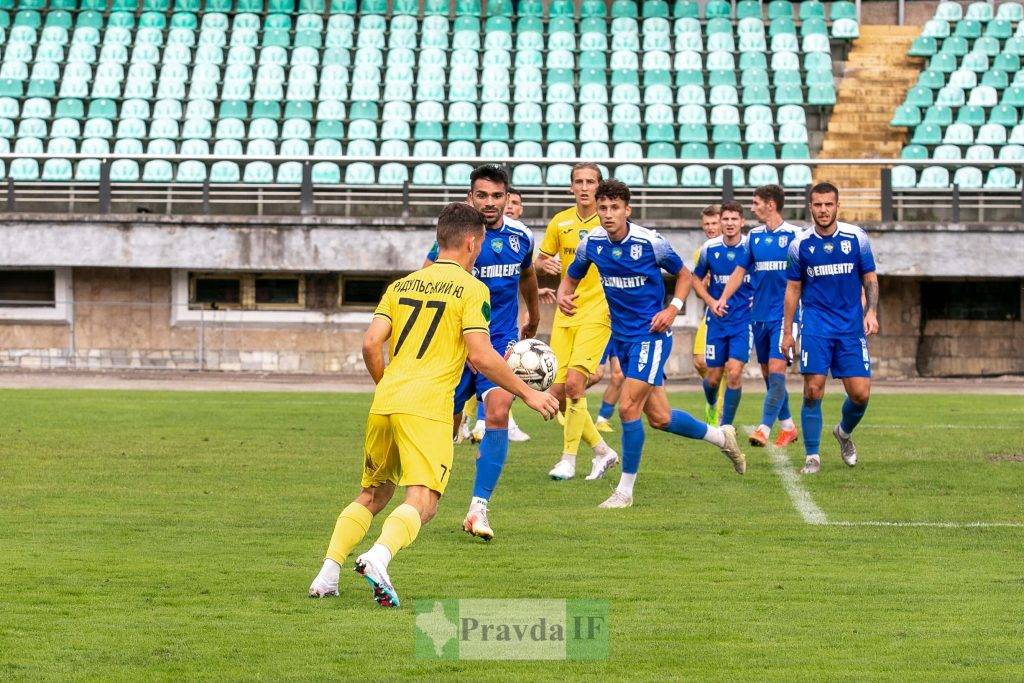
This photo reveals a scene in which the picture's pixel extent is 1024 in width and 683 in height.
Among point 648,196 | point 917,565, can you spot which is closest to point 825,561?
point 917,565

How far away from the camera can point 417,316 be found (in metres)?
7.20

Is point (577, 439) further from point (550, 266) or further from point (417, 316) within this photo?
point (417, 316)

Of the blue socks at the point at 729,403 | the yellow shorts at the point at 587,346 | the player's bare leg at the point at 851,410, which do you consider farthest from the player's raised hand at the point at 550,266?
the blue socks at the point at 729,403

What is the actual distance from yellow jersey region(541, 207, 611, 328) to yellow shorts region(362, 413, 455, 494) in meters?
5.12

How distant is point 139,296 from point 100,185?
1.94 m

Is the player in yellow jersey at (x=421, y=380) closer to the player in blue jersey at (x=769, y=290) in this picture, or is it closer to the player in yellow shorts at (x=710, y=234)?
the player in blue jersey at (x=769, y=290)

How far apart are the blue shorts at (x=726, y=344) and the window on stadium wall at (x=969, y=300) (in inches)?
421

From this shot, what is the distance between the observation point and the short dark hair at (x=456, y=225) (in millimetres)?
7316

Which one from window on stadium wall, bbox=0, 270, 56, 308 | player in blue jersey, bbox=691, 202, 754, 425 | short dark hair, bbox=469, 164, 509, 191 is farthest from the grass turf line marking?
window on stadium wall, bbox=0, 270, 56, 308

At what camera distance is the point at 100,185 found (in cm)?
2430

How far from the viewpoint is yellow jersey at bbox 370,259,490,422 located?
7155 mm

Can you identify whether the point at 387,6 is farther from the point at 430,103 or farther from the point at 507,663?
the point at 507,663

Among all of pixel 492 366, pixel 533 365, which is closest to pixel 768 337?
pixel 533 365

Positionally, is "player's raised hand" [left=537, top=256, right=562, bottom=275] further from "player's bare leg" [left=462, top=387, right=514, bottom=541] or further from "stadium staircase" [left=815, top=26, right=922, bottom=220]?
"stadium staircase" [left=815, top=26, right=922, bottom=220]
